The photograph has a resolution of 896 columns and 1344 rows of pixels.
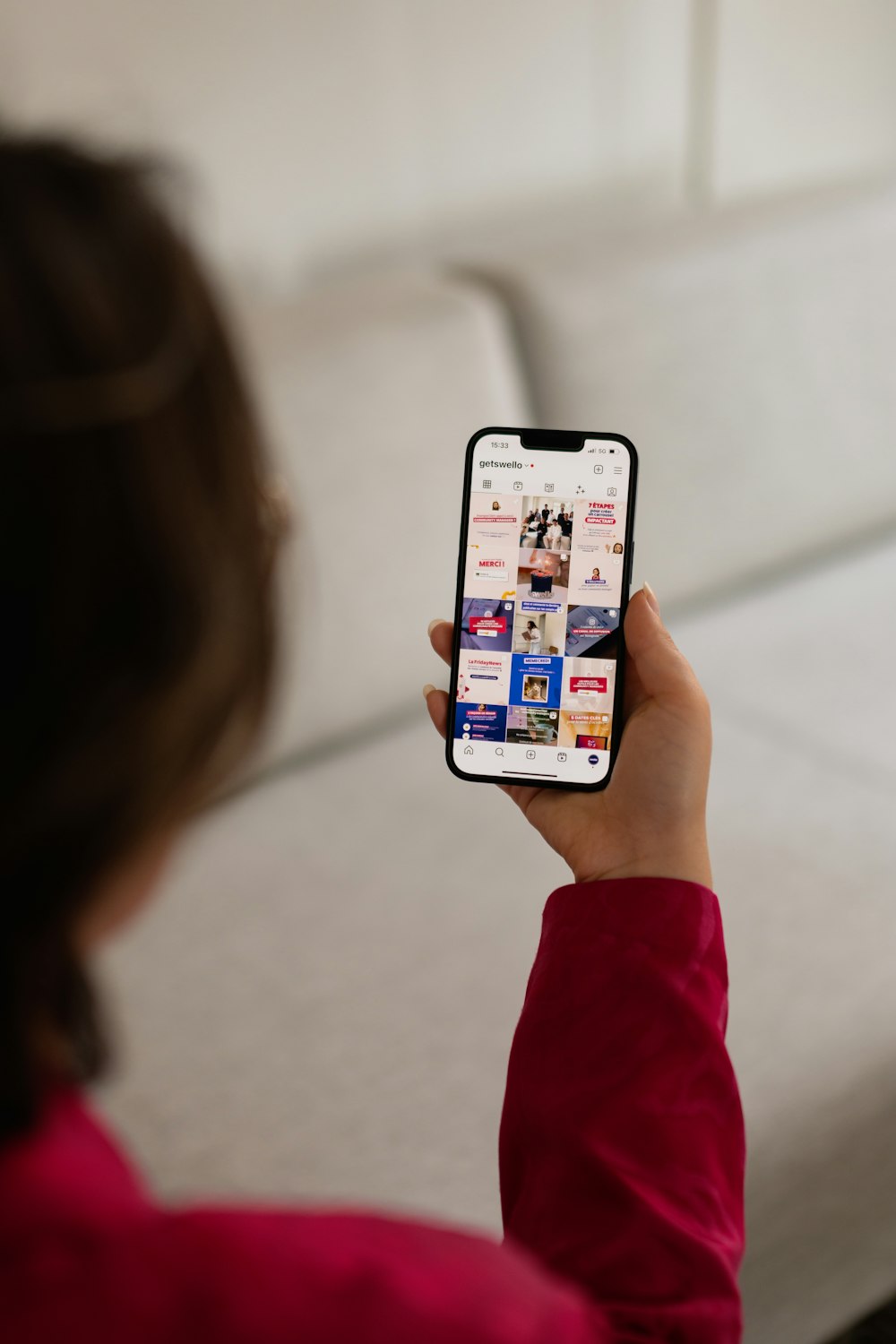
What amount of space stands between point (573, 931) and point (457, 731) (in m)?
0.25

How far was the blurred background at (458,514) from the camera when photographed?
3.24 ft

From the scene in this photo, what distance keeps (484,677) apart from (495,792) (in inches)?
19.8

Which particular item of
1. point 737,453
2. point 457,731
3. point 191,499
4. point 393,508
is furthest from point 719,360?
point 191,499

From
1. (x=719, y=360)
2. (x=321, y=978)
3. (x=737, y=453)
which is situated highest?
(x=719, y=360)

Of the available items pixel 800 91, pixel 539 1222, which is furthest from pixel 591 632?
pixel 800 91

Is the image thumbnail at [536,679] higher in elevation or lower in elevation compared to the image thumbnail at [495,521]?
lower

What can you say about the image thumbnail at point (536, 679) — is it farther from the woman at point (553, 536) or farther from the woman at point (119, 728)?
the woman at point (119, 728)

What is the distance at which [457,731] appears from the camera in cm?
84

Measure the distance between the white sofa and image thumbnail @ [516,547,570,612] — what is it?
0.57 ft

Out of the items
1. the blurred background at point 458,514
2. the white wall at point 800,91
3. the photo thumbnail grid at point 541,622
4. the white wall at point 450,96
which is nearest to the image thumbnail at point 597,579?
the photo thumbnail grid at point 541,622

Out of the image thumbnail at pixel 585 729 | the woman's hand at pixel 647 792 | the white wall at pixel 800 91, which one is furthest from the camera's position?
the white wall at pixel 800 91

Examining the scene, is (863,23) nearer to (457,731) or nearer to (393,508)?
(393,508)

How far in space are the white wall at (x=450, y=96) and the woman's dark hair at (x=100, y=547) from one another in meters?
1.17

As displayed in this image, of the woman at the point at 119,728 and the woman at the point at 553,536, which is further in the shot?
the woman at the point at 553,536
